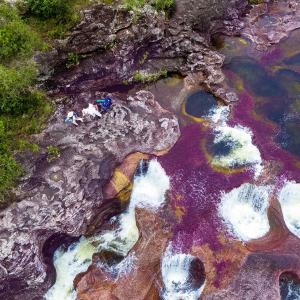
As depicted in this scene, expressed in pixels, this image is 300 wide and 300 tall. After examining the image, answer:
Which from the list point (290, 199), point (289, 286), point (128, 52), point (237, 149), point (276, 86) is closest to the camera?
point (289, 286)

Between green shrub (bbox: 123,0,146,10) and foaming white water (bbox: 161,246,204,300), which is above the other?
green shrub (bbox: 123,0,146,10)

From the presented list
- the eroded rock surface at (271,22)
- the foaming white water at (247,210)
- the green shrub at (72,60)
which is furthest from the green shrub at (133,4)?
the foaming white water at (247,210)

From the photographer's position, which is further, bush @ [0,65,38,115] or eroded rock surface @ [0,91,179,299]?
bush @ [0,65,38,115]

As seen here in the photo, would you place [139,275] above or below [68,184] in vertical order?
below

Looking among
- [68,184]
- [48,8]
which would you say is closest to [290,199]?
[68,184]

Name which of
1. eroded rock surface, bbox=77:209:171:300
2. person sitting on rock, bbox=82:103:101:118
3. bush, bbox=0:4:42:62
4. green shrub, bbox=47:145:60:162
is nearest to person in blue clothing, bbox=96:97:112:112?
person sitting on rock, bbox=82:103:101:118

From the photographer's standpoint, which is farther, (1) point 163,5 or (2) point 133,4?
(1) point 163,5

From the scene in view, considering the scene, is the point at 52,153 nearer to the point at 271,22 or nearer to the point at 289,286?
the point at 289,286

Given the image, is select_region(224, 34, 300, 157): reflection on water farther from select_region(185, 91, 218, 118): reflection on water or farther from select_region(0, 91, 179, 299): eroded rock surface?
select_region(0, 91, 179, 299): eroded rock surface
